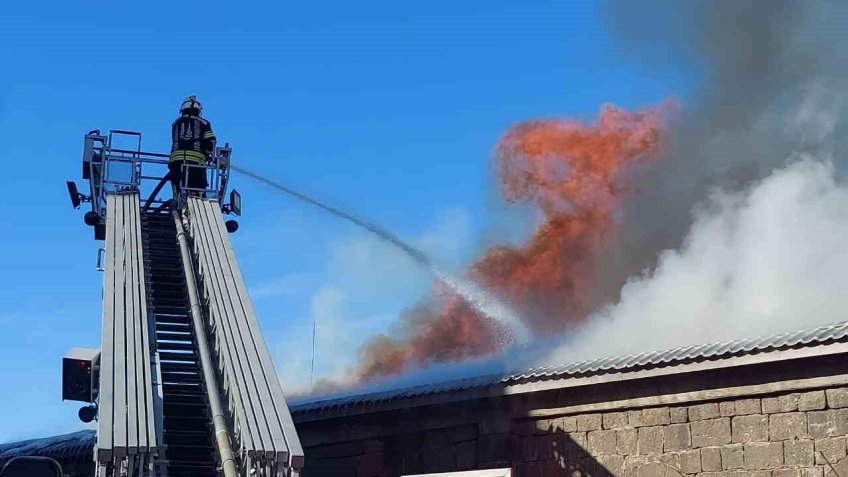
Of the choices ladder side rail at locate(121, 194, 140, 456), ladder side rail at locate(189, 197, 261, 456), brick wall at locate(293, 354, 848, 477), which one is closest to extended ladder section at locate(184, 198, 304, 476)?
ladder side rail at locate(189, 197, 261, 456)

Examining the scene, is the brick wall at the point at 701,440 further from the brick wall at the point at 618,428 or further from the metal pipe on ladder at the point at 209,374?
the metal pipe on ladder at the point at 209,374

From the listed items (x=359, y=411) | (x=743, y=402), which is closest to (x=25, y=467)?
(x=359, y=411)

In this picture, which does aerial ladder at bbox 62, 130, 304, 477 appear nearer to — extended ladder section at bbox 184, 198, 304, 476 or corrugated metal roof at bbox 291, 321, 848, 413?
extended ladder section at bbox 184, 198, 304, 476

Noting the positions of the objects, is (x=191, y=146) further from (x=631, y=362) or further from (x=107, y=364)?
(x=631, y=362)

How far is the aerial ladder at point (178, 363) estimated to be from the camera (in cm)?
1113

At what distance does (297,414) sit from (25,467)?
5.37 m

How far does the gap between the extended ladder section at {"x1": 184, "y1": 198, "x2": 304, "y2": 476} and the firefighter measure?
2.91 meters

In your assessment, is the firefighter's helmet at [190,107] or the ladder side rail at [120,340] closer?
the ladder side rail at [120,340]

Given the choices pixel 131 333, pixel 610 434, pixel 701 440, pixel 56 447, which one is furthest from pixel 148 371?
pixel 56 447

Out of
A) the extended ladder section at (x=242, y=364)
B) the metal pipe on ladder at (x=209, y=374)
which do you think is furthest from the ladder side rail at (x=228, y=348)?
the metal pipe on ladder at (x=209, y=374)

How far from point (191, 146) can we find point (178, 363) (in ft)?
21.7

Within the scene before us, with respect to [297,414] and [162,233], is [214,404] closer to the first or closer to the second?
[297,414]

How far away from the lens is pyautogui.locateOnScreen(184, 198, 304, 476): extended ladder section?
1109cm

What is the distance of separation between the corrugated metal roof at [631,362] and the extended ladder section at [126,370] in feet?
10.2
